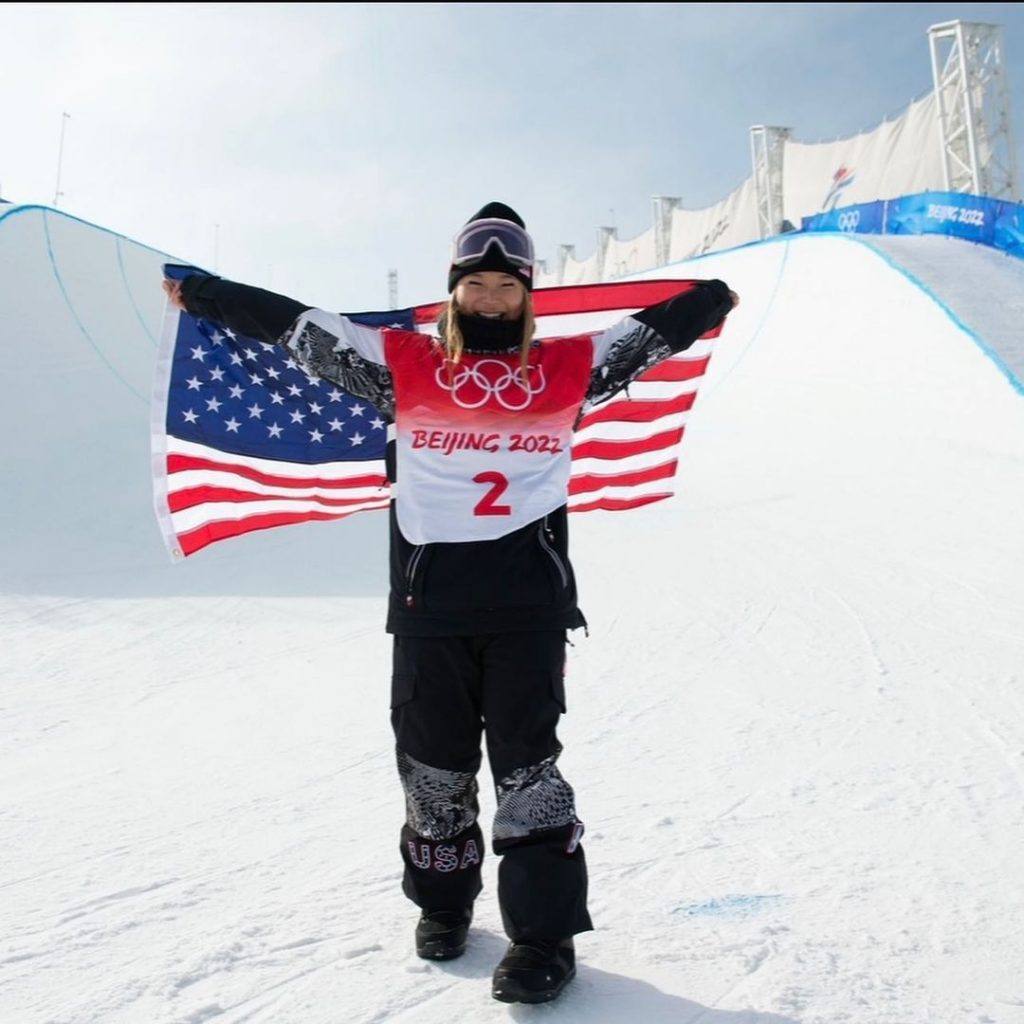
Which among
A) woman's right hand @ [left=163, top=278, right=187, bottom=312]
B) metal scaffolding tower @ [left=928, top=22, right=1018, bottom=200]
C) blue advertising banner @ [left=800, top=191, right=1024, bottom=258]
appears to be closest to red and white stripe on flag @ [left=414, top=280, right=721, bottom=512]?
woman's right hand @ [left=163, top=278, right=187, bottom=312]

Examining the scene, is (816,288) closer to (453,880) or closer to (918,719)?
(918,719)

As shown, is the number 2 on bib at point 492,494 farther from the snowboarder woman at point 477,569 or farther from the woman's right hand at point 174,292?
the woman's right hand at point 174,292

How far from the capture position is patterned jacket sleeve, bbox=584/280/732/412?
205 cm

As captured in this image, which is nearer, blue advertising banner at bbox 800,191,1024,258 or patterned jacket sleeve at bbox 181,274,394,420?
patterned jacket sleeve at bbox 181,274,394,420

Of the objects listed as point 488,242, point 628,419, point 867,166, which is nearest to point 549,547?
point 488,242

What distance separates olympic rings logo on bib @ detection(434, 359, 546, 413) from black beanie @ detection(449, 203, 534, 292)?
0.59 ft

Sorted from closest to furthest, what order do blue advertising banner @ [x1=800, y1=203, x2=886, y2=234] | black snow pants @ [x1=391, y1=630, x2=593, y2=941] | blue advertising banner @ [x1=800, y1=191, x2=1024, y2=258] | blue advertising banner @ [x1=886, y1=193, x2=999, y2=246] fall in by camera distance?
1. black snow pants @ [x1=391, y1=630, x2=593, y2=941]
2. blue advertising banner @ [x1=800, y1=191, x2=1024, y2=258]
3. blue advertising banner @ [x1=886, y1=193, x2=999, y2=246]
4. blue advertising banner @ [x1=800, y1=203, x2=886, y2=234]

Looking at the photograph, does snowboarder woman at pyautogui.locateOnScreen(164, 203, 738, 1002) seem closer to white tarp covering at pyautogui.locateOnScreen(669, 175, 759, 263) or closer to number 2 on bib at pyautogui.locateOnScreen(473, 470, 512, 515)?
number 2 on bib at pyautogui.locateOnScreen(473, 470, 512, 515)

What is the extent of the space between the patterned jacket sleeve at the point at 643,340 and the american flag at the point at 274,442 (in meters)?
0.72

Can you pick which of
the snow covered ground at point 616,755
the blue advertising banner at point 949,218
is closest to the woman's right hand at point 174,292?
the snow covered ground at point 616,755

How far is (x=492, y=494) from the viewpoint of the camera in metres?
1.87


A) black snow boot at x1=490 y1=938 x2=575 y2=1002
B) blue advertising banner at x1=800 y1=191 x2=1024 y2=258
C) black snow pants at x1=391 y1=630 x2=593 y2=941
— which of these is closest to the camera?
black snow boot at x1=490 y1=938 x2=575 y2=1002

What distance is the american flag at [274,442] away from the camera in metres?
2.88

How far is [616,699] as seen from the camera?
369 centimetres
